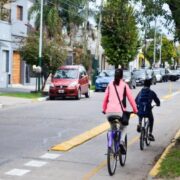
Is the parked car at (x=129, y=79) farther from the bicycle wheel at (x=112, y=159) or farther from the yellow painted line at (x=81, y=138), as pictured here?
the bicycle wheel at (x=112, y=159)

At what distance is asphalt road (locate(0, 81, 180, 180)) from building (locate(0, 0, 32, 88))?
717 inches

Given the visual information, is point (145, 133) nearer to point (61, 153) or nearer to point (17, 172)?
point (61, 153)

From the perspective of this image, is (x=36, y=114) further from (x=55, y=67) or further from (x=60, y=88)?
(x=55, y=67)

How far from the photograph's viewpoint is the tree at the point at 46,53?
107 ft

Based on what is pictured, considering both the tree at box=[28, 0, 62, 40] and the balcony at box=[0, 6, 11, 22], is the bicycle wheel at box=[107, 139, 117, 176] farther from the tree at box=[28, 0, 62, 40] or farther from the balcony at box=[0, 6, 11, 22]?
the tree at box=[28, 0, 62, 40]

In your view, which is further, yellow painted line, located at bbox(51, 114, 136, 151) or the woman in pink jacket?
yellow painted line, located at bbox(51, 114, 136, 151)

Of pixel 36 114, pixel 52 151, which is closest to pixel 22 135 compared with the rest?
pixel 52 151

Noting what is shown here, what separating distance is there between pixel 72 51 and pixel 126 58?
25.0ft

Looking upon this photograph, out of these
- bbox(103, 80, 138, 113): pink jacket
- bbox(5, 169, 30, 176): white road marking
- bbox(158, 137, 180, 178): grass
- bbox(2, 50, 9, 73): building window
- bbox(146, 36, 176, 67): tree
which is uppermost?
bbox(146, 36, 176, 67): tree

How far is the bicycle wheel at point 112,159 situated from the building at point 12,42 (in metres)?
28.9

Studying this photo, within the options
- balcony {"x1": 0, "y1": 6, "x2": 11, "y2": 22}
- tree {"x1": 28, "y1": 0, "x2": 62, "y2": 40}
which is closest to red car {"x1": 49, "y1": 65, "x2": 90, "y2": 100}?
balcony {"x1": 0, "y1": 6, "x2": 11, "y2": 22}

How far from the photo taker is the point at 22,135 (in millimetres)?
14438

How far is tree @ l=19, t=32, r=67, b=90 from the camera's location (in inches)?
1281

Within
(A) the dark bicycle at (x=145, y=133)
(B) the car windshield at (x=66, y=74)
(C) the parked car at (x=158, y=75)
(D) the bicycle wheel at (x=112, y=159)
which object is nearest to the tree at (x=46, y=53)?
(B) the car windshield at (x=66, y=74)
